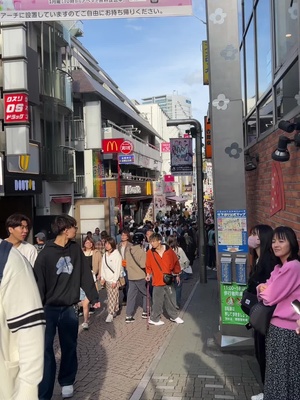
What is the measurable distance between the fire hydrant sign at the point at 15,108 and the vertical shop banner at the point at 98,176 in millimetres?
10569

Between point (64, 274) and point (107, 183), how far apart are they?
67.1 feet

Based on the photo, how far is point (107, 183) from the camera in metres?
24.7

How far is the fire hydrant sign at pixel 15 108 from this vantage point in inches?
505

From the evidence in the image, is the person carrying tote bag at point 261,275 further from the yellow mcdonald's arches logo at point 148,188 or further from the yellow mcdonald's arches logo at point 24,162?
the yellow mcdonald's arches logo at point 148,188

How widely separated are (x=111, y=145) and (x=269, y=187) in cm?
1687

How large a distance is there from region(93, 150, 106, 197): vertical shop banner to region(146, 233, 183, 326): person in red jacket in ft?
52.2

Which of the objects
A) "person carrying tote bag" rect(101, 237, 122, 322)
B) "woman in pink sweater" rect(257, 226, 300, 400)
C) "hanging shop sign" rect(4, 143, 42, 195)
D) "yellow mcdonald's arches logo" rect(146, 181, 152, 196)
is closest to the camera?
"woman in pink sweater" rect(257, 226, 300, 400)

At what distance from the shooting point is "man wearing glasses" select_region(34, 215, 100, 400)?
4309 mm

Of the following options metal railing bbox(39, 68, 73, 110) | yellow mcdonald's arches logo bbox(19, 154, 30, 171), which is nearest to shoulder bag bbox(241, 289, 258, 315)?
yellow mcdonald's arches logo bbox(19, 154, 30, 171)

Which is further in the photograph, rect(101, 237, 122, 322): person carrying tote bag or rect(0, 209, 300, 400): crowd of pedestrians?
rect(101, 237, 122, 322): person carrying tote bag

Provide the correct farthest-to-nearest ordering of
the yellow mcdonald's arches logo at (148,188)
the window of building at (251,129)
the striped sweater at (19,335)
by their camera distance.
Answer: the yellow mcdonald's arches logo at (148,188)
the window of building at (251,129)
the striped sweater at (19,335)

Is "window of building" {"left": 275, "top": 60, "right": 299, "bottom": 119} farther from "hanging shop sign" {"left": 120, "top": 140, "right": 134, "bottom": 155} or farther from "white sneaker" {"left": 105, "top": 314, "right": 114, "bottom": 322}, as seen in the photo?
"hanging shop sign" {"left": 120, "top": 140, "right": 134, "bottom": 155}

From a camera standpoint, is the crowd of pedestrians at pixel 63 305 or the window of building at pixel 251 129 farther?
the window of building at pixel 251 129

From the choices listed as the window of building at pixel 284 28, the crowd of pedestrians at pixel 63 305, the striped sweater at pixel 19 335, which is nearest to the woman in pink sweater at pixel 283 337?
the crowd of pedestrians at pixel 63 305
